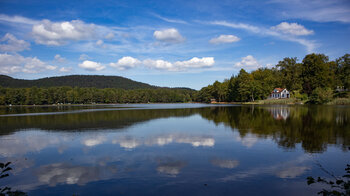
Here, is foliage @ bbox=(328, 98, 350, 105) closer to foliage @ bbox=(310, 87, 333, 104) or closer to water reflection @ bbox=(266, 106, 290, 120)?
foliage @ bbox=(310, 87, 333, 104)

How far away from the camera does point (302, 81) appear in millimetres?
83250

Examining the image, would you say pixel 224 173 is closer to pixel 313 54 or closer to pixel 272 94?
pixel 313 54

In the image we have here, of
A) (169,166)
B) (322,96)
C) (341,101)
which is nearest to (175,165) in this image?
(169,166)

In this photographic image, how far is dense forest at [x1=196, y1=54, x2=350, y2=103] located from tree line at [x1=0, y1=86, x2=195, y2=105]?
7362 cm

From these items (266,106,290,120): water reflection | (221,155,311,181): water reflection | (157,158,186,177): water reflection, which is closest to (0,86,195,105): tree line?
(266,106,290,120): water reflection

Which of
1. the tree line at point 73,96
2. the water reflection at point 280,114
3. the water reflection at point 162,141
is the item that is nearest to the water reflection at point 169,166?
the water reflection at point 162,141

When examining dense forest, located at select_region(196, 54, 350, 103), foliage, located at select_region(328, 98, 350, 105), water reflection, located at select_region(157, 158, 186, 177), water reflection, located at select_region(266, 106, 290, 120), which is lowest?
water reflection, located at select_region(157, 158, 186, 177)

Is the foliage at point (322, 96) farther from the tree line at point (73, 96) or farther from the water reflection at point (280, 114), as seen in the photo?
the tree line at point (73, 96)

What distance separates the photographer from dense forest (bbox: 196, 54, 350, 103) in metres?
69.8

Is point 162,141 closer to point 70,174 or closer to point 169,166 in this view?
point 169,166

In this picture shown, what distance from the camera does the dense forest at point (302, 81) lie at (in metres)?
69.8

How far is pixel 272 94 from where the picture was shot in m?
94.2

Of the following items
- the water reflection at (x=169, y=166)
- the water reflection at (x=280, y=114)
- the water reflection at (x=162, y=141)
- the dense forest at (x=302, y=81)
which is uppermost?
the dense forest at (x=302, y=81)

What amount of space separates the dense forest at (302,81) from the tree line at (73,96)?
73.6 m
